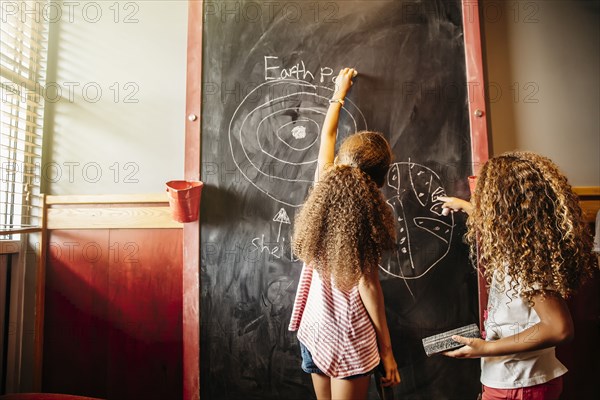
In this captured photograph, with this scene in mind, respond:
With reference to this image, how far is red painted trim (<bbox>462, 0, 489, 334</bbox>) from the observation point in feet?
5.24

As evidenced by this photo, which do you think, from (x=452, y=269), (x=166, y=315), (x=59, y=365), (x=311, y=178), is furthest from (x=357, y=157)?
(x=59, y=365)

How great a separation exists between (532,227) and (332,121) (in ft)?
2.91

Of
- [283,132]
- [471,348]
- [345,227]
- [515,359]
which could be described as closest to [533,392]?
[515,359]

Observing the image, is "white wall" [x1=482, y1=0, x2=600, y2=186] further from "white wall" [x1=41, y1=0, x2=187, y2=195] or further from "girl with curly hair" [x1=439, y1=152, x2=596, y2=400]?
"white wall" [x1=41, y1=0, x2=187, y2=195]

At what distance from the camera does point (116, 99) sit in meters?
1.79

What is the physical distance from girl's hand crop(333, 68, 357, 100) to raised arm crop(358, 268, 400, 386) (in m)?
0.89

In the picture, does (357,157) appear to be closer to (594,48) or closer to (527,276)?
(527,276)

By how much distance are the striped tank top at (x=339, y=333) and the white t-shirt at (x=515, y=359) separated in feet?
1.21

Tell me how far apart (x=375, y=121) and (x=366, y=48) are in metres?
0.36

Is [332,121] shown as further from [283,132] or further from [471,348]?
[471,348]

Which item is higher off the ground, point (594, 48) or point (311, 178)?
point (594, 48)

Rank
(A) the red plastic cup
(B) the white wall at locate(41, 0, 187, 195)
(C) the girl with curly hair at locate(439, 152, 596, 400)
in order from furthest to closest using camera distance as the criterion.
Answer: (B) the white wall at locate(41, 0, 187, 195) < (A) the red plastic cup < (C) the girl with curly hair at locate(439, 152, 596, 400)

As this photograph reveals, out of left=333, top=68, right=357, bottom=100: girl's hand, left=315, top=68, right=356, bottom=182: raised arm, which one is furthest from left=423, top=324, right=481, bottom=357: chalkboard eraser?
left=333, top=68, right=357, bottom=100: girl's hand

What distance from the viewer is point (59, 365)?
1.68 metres
